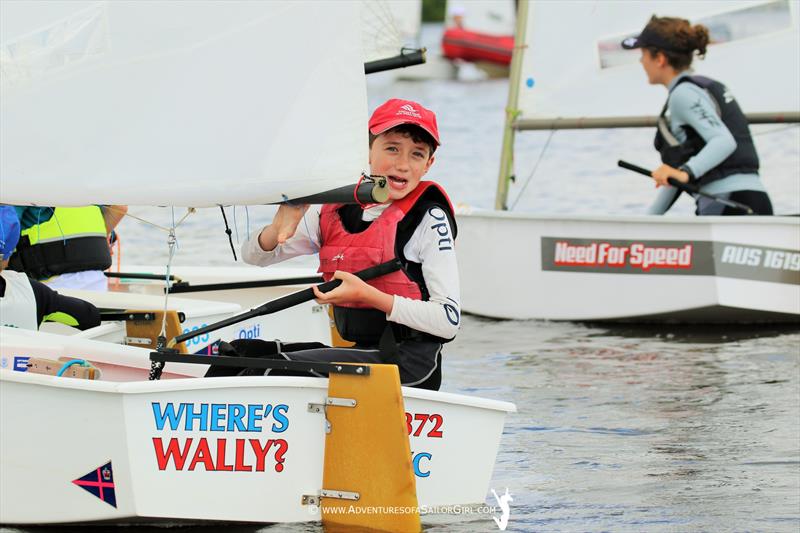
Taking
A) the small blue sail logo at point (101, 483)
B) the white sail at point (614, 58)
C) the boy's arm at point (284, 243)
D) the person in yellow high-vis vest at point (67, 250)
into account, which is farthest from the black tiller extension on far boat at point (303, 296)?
the white sail at point (614, 58)

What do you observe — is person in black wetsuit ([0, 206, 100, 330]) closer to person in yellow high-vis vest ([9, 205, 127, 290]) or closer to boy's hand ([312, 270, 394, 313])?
person in yellow high-vis vest ([9, 205, 127, 290])

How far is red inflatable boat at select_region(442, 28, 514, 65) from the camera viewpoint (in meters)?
34.2

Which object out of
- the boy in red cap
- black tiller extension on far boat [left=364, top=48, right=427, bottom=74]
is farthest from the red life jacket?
black tiller extension on far boat [left=364, top=48, right=427, bottom=74]

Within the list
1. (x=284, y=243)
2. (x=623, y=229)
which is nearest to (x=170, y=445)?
(x=284, y=243)

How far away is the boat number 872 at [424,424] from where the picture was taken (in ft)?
13.0

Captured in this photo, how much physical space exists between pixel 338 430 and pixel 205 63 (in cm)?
100

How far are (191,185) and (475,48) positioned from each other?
30968 mm

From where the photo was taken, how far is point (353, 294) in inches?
151

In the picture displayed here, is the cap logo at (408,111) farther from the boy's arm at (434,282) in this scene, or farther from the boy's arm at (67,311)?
the boy's arm at (67,311)

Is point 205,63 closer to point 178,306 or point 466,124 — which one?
point 178,306

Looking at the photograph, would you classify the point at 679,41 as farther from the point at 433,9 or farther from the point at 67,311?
the point at 433,9

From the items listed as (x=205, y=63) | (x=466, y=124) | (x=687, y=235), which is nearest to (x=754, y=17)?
(x=687, y=235)

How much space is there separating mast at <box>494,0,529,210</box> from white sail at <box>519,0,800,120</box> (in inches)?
1.6

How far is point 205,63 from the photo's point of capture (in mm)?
3904
